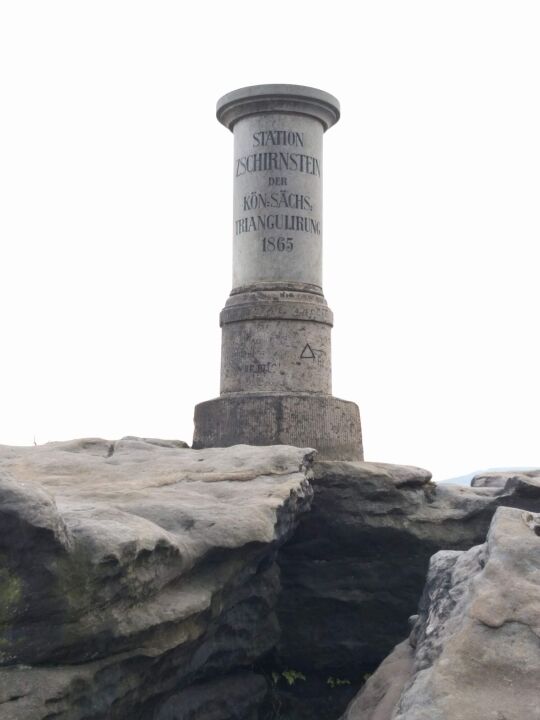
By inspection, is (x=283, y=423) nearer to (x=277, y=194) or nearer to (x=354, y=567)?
(x=354, y=567)

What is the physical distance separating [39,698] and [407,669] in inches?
86.1

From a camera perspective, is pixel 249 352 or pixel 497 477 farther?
pixel 249 352

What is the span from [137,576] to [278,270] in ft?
21.0

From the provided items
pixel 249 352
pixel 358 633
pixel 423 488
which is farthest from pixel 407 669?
pixel 249 352

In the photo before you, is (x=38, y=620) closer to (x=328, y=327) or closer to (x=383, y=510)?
(x=383, y=510)

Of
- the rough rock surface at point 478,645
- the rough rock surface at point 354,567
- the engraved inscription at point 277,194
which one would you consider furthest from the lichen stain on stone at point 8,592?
the engraved inscription at point 277,194

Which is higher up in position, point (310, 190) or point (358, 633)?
point (310, 190)

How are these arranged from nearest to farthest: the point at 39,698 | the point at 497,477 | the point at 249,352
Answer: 1. the point at 39,698
2. the point at 497,477
3. the point at 249,352

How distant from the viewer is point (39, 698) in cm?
455

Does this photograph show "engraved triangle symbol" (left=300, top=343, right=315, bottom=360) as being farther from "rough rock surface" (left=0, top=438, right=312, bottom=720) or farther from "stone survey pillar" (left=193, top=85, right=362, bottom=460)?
"rough rock surface" (left=0, top=438, right=312, bottom=720)

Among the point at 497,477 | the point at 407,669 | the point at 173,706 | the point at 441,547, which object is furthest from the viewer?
the point at 497,477

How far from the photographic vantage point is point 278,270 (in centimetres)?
1100

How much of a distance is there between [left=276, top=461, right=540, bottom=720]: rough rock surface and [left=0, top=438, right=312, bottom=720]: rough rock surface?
65 centimetres

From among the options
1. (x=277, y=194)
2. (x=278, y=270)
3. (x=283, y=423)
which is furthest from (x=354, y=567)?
(x=277, y=194)
